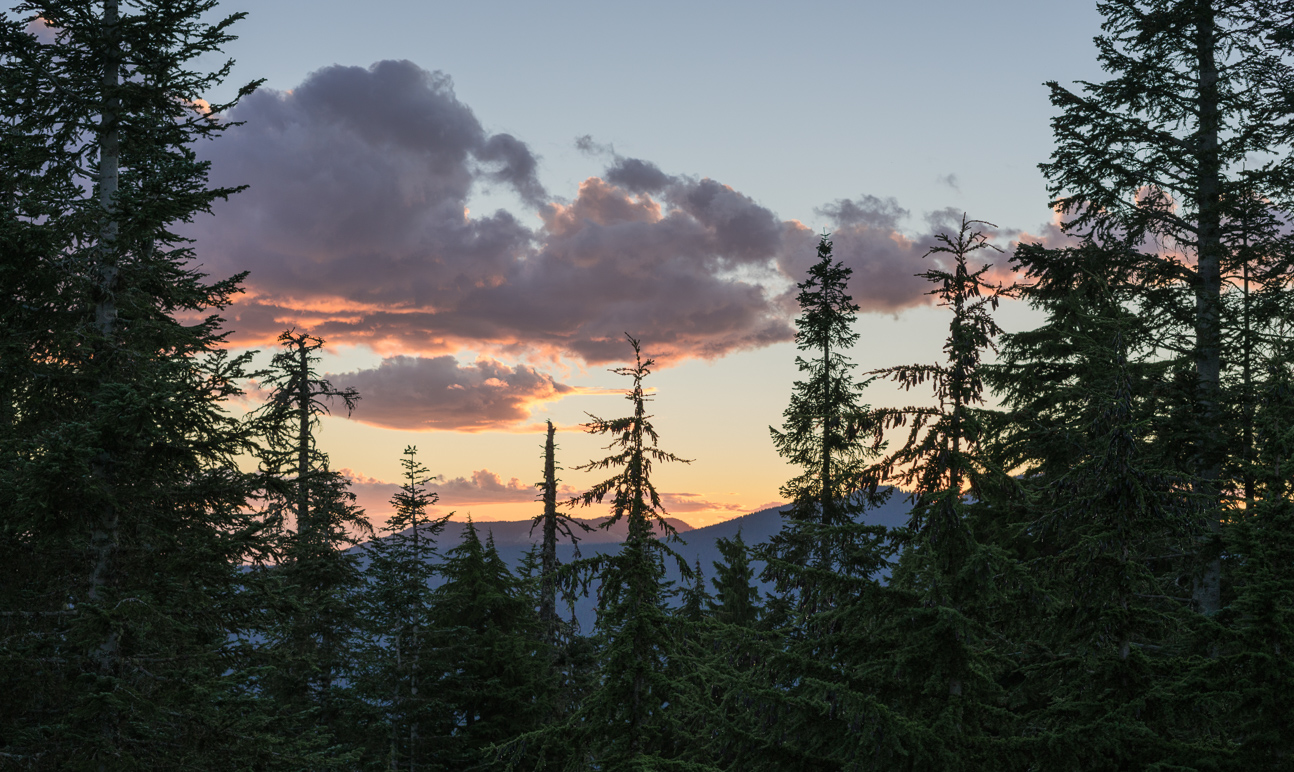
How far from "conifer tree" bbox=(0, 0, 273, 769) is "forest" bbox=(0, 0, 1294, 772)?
0.21ft

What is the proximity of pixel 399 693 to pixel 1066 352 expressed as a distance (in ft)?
82.9

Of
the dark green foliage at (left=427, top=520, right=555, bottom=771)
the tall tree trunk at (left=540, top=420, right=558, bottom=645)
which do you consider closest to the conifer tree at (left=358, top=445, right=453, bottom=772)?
the dark green foliage at (left=427, top=520, right=555, bottom=771)

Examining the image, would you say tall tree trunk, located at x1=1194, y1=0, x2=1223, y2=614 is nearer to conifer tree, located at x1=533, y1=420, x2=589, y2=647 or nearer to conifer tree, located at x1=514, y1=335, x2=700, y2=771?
conifer tree, located at x1=514, y1=335, x2=700, y2=771

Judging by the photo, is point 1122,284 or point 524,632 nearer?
point 1122,284

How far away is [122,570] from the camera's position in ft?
41.0

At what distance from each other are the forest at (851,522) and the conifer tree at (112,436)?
0.21 feet

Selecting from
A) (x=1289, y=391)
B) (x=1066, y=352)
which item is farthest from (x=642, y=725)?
(x=1066, y=352)

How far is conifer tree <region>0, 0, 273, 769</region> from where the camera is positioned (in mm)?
11039

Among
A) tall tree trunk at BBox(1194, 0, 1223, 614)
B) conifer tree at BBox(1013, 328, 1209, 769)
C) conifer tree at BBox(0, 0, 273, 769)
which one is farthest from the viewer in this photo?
tall tree trunk at BBox(1194, 0, 1223, 614)

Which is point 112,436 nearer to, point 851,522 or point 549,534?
point 851,522

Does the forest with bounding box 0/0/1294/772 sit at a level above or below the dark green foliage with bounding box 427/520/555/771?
above

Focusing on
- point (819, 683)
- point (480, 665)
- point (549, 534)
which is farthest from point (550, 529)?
point (819, 683)

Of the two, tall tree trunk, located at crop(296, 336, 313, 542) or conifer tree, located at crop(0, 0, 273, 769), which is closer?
conifer tree, located at crop(0, 0, 273, 769)

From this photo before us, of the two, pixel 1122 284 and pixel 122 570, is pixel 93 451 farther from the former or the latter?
pixel 1122 284
